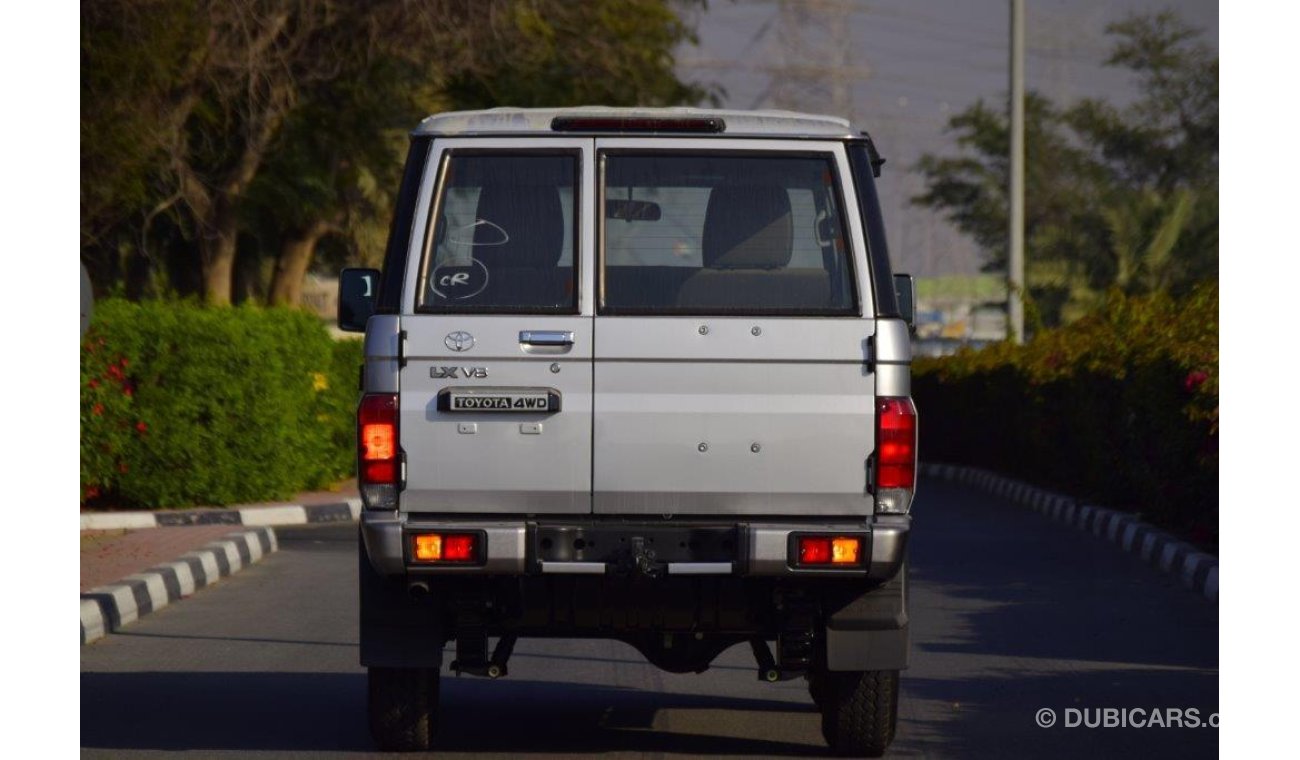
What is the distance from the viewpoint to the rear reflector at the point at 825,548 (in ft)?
21.6

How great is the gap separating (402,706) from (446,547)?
2.78 ft

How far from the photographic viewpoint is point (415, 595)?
6.76m

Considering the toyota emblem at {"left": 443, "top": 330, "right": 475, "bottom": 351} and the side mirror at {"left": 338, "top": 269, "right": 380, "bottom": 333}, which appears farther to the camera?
the side mirror at {"left": 338, "top": 269, "right": 380, "bottom": 333}

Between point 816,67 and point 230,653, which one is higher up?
point 816,67

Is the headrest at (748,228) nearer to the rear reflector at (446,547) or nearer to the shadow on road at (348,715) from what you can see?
the rear reflector at (446,547)

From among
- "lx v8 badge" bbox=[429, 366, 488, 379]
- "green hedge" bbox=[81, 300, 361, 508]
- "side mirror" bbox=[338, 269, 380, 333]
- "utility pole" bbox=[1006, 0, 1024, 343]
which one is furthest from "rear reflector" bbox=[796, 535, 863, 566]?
"utility pole" bbox=[1006, 0, 1024, 343]

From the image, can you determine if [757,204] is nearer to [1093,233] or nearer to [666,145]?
[666,145]

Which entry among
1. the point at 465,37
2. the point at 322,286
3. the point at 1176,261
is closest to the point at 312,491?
the point at 465,37

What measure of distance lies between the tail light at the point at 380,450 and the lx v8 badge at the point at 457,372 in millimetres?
149

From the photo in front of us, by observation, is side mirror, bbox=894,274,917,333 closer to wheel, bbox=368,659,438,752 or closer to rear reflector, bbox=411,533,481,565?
rear reflector, bbox=411,533,481,565

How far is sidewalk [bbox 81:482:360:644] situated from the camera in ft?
37.3

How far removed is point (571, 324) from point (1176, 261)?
110ft

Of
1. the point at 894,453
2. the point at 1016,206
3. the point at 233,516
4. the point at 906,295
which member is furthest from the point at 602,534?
the point at 1016,206

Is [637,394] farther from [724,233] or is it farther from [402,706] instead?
[402,706]
